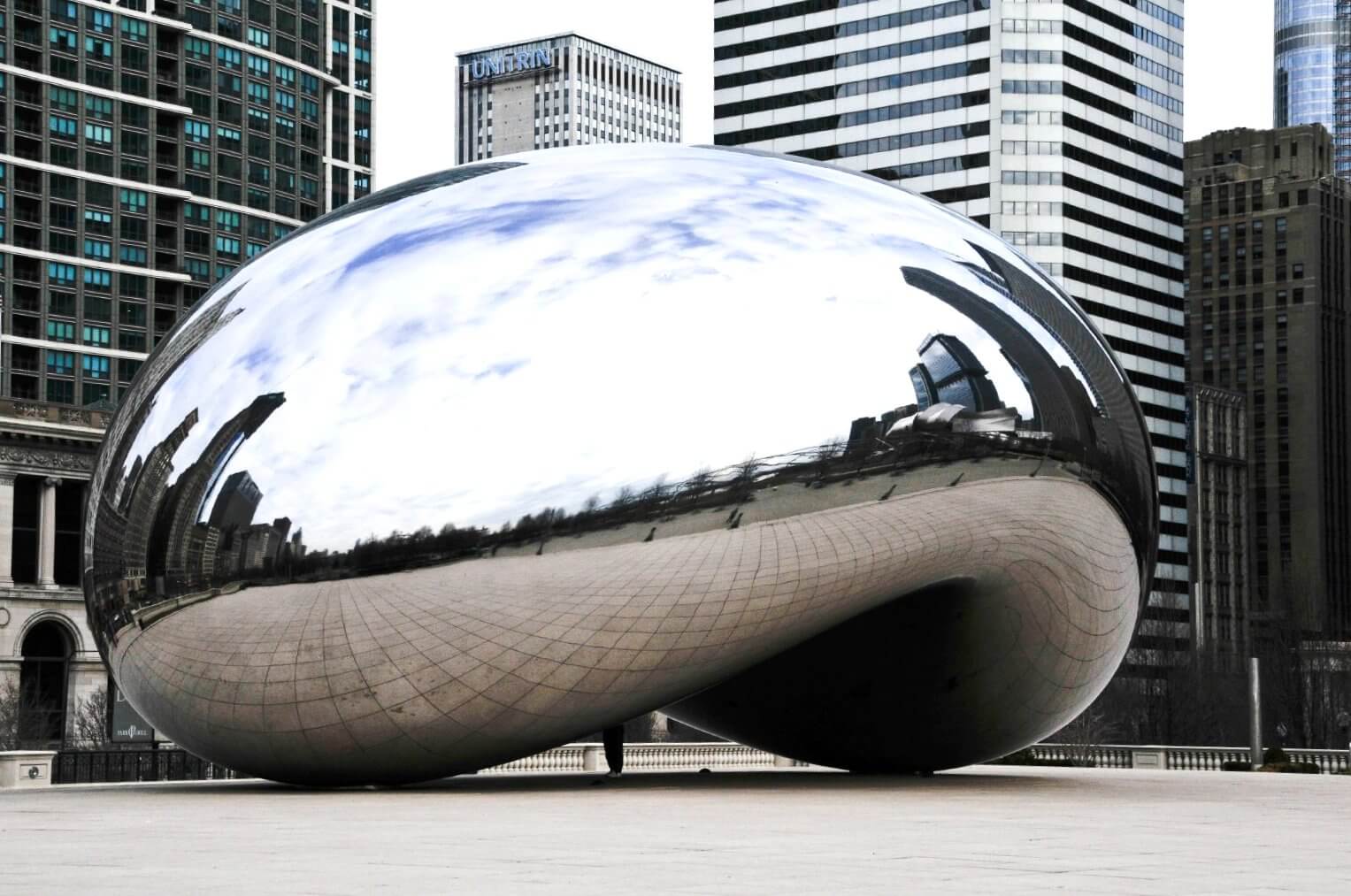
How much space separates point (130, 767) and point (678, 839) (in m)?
19.0

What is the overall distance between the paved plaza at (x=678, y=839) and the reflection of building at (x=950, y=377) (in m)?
3.70

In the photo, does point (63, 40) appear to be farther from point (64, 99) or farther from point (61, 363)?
point (61, 363)

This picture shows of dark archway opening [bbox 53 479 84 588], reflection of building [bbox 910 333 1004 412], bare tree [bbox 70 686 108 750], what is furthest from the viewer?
dark archway opening [bbox 53 479 84 588]

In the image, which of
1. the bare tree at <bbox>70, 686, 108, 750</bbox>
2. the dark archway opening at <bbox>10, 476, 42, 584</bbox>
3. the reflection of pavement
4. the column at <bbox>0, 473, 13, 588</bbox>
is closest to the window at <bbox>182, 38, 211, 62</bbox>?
the dark archway opening at <bbox>10, 476, 42, 584</bbox>

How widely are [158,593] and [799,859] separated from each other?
29.4ft

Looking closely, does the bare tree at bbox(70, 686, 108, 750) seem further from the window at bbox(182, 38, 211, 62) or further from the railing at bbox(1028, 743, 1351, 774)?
the window at bbox(182, 38, 211, 62)

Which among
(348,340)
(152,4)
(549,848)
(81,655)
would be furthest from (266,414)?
(152,4)

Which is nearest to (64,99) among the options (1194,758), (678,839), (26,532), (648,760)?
(26,532)

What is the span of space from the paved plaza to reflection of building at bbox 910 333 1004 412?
3.70 metres

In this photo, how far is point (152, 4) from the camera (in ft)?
408

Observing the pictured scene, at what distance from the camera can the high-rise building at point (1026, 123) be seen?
148 m

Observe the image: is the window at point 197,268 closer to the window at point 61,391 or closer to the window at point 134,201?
the window at point 134,201

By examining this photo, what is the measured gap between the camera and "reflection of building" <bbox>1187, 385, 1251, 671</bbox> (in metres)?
163

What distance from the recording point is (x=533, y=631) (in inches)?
746
